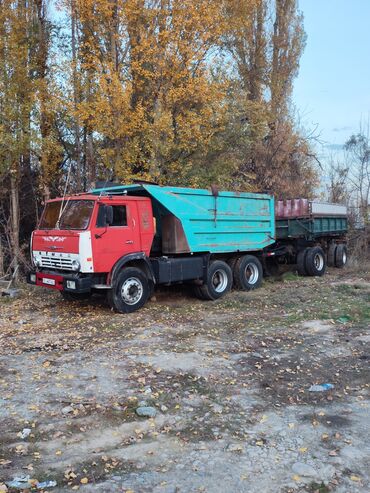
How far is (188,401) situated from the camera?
204 inches

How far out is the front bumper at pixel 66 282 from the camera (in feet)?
29.8

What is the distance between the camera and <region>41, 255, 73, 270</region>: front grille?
31.0ft

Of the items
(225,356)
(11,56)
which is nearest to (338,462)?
(225,356)

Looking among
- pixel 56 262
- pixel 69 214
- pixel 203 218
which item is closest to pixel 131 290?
pixel 56 262

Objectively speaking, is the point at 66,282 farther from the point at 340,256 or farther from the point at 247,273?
the point at 340,256

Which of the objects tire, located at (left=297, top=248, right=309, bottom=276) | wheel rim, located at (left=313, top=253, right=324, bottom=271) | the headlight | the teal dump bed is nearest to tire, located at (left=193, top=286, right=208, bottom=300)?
the teal dump bed

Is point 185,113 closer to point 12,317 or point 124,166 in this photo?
point 124,166

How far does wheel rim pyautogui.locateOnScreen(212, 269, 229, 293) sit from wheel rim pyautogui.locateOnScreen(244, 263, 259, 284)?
116 cm

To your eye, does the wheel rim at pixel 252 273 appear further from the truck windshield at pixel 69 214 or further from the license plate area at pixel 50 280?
the license plate area at pixel 50 280

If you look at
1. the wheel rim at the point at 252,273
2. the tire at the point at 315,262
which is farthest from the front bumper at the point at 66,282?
the tire at the point at 315,262

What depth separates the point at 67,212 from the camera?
9.81 m

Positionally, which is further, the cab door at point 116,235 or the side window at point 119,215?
the side window at point 119,215

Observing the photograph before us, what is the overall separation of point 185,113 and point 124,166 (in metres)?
2.69

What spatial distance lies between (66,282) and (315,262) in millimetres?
9489
